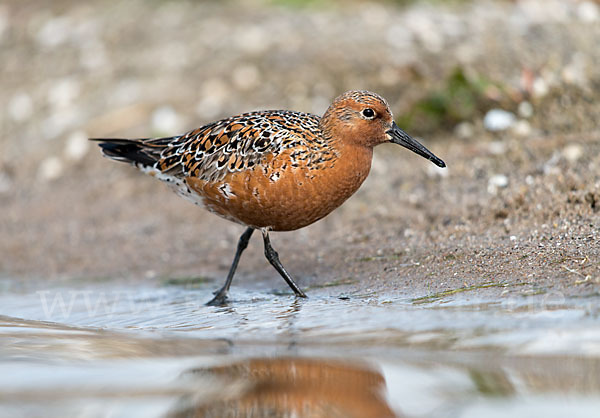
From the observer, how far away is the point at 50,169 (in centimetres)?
1129

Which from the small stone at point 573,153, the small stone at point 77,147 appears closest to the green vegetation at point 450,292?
the small stone at point 573,153

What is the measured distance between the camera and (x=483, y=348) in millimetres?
4516

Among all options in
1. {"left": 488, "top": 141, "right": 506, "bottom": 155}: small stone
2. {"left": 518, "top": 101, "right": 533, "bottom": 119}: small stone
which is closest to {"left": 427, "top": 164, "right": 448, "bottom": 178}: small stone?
{"left": 488, "top": 141, "right": 506, "bottom": 155}: small stone

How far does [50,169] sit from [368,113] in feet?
19.6

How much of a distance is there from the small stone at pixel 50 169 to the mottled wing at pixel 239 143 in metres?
4.19

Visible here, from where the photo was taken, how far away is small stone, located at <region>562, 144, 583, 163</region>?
8227 millimetres

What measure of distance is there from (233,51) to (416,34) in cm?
269

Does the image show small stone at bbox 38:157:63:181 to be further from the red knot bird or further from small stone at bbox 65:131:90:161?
the red knot bird

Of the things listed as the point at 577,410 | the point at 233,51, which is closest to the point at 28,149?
the point at 233,51

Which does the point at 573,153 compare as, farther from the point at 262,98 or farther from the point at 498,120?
the point at 262,98

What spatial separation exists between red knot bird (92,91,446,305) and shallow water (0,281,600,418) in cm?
86

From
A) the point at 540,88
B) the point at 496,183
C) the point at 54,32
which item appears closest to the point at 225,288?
the point at 496,183

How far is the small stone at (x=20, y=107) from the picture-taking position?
12.7 m

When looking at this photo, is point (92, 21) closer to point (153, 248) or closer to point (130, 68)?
point (130, 68)
